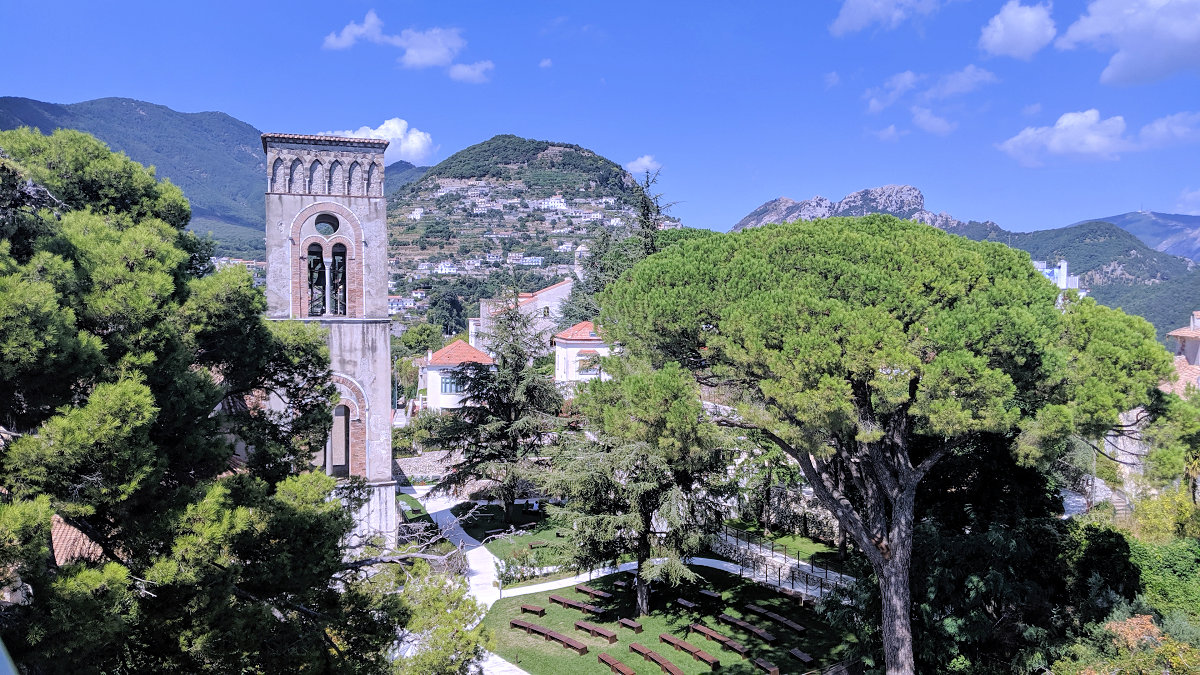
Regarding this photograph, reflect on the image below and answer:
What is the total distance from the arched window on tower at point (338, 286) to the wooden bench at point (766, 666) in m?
11.8

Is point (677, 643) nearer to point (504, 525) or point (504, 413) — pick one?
point (504, 525)

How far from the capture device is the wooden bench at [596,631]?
612 inches

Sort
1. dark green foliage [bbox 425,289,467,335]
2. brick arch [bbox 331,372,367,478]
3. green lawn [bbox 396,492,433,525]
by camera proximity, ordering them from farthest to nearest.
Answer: dark green foliage [bbox 425,289,467,335]
green lawn [bbox 396,492,433,525]
brick arch [bbox 331,372,367,478]

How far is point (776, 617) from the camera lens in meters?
16.1

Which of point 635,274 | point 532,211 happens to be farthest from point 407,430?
point 532,211

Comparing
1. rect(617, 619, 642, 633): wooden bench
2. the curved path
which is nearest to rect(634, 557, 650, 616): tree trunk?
rect(617, 619, 642, 633): wooden bench

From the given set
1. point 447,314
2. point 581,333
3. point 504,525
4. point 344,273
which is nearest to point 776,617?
point 504,525

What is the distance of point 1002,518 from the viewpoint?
1479 centimetres

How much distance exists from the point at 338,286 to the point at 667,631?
11.1 meters

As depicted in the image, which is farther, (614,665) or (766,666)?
(614,665)

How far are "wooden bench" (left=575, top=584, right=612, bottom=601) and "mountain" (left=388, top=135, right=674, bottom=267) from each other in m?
115

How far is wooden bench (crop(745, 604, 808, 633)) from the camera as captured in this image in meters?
15.6

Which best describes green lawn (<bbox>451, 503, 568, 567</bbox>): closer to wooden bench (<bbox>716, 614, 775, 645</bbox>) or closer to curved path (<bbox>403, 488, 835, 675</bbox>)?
curved path (<bbox>403, 488, 835, 675</bbox>)

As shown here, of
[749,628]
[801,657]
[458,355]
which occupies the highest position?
[458,355]
